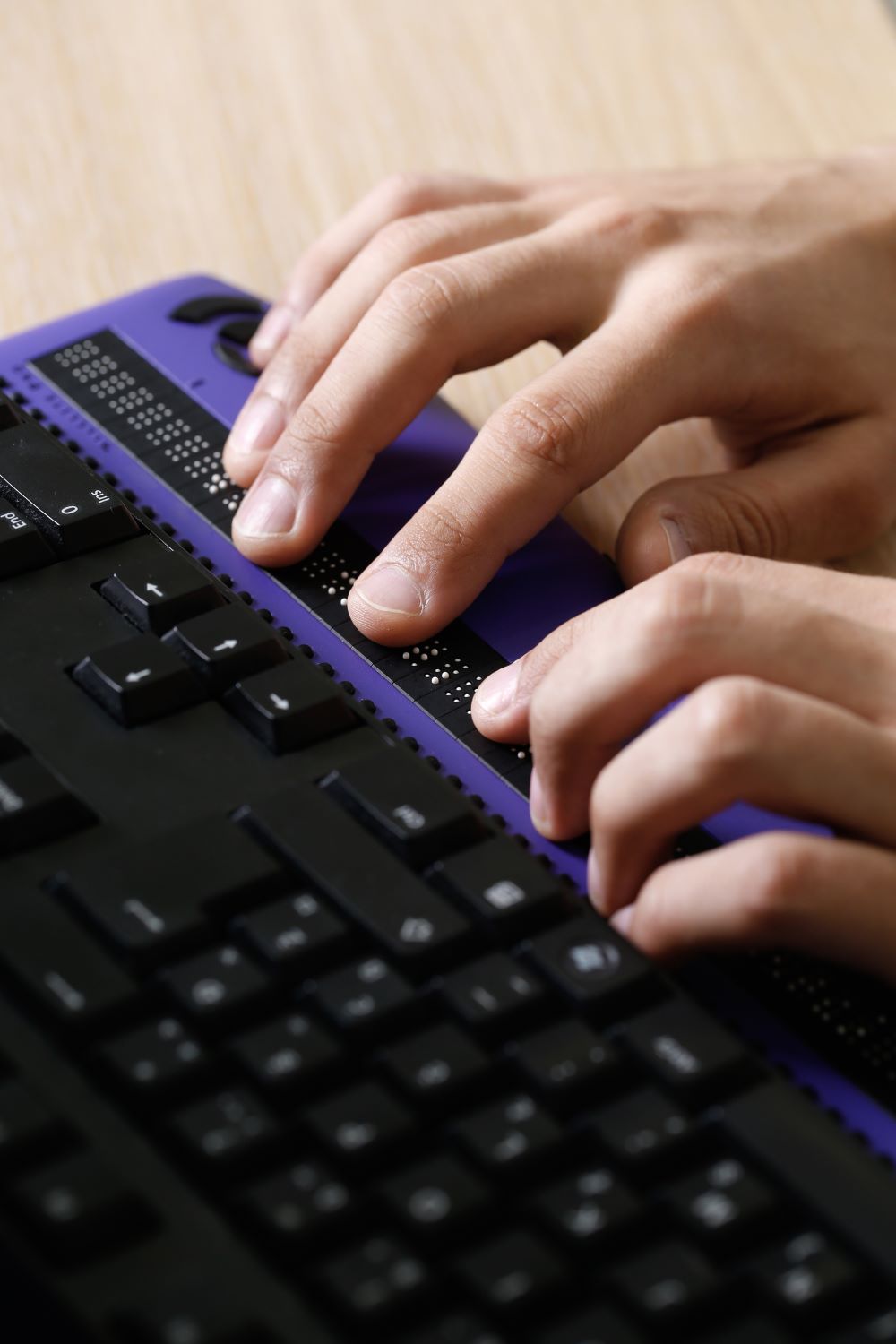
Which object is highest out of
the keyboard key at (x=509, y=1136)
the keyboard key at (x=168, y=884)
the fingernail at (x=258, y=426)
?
the fingernail at (x=258, y=426)

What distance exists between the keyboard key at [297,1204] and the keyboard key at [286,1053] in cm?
2

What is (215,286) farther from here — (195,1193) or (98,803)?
(195,1193)

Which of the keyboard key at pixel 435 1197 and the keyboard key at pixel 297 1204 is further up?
the keyboard key at pixel 297 1204

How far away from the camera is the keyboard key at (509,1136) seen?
0.36 meters

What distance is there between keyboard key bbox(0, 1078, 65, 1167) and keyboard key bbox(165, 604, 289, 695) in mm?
166

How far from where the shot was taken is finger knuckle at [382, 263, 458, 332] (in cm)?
64

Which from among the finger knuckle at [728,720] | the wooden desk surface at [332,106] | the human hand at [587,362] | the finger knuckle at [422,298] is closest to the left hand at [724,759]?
the finger knuckle at [728,720]

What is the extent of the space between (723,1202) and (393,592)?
0.27 meters

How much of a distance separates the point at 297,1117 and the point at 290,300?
0.48 meters

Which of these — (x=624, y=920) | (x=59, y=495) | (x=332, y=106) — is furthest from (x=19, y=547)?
(x=332, y=106)

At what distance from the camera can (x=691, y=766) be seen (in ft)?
1.43

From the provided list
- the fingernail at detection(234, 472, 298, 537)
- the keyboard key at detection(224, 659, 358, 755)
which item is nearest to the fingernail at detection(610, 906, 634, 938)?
the keyboard key at detection(224, 659, 358, 755)

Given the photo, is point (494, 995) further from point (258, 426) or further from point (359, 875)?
point (258, 426)

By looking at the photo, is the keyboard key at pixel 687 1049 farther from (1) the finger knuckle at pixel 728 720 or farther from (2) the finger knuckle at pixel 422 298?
→ (2) the finger knuckle at pixel 422 298
